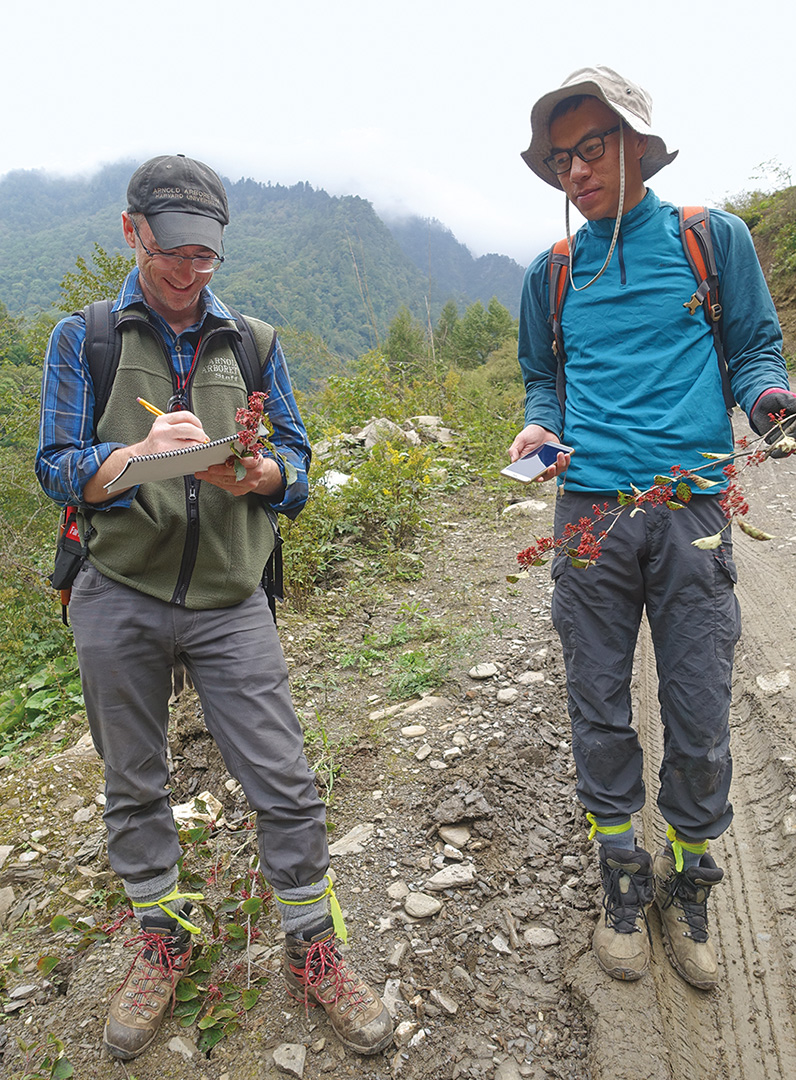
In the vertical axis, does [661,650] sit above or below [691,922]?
above

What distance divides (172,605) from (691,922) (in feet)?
6.22

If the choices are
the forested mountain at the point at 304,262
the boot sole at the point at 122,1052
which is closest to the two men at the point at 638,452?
the boot sole at the point at 122,1052

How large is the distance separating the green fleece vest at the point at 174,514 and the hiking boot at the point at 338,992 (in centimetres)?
102

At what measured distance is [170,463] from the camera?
5.05ft

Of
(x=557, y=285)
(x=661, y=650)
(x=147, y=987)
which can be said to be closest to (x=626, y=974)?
(x=661, y=650)

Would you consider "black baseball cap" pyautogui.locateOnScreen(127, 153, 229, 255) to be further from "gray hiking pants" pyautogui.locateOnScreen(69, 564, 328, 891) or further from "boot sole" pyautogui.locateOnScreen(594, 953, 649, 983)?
"boot sole" pyautogui.locateOnScreen(594, 953, 649, 983)

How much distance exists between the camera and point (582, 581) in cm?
198

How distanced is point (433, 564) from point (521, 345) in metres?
3.36

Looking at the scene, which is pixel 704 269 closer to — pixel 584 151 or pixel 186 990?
pixel 584 151

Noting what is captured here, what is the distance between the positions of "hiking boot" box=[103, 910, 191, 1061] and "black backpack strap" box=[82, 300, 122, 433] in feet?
4.98

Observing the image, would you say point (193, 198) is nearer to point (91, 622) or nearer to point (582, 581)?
point (91, 622)

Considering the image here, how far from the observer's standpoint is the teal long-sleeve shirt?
1.83 m

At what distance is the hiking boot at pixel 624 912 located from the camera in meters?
2.07

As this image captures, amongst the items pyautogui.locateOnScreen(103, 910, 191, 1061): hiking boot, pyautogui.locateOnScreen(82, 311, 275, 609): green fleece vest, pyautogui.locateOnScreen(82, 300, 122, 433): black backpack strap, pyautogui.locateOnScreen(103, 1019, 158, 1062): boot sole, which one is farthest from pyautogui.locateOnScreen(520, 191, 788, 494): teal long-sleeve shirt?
pyautogui.locateOnScreen(103, 1019, 158, 1062): boot sole
